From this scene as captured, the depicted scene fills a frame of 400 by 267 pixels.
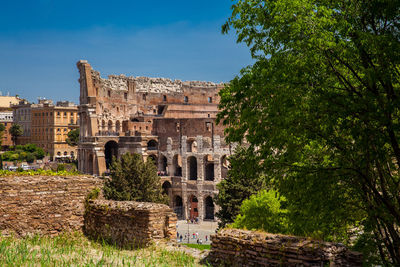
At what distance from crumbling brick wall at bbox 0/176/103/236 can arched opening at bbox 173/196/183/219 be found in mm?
34181

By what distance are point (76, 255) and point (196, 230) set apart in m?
29.8

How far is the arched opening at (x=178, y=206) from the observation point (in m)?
45.4

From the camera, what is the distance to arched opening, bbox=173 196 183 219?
45.4 meters

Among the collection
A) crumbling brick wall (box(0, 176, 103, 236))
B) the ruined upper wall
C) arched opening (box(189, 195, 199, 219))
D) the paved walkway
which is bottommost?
the paved walkway

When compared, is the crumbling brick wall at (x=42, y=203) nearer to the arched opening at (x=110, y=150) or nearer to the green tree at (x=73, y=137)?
the arched opening at (x=110, y=150)

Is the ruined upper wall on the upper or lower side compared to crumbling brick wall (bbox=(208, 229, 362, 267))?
upper

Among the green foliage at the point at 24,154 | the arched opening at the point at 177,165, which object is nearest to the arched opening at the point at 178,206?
the arched opening at the point at 177,165

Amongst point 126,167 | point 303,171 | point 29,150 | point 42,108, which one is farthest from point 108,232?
point 42,108

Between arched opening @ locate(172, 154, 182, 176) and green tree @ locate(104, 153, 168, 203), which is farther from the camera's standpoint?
arched opening @ locate(172, 154, 182, 176)

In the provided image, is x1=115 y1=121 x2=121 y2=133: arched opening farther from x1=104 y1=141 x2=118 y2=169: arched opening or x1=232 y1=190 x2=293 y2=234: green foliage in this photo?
x1=232 y1=190 x2=293 y2=234: green foliage

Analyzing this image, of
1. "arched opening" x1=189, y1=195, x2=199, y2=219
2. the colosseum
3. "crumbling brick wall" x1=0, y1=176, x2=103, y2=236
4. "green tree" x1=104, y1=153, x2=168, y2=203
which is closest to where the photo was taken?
"crumbling brick wall" x1=0, y1=176, x2=103, y2=236

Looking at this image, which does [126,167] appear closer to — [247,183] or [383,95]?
[247,183]

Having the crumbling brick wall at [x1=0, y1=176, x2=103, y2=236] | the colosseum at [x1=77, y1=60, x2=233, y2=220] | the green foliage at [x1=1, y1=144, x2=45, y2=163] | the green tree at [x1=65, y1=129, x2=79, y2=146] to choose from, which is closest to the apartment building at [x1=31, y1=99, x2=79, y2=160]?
the green tree at [x1=65, y1=129, x2=79, y2=146]

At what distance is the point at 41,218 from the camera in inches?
435
